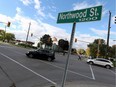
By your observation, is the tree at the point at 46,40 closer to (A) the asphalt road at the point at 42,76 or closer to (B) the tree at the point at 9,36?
(B) the tree at the point at 9,36

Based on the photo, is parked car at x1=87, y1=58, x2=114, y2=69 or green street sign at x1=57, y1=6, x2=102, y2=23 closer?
green street sign at x1=57, y1=6, x2=102, y2=23

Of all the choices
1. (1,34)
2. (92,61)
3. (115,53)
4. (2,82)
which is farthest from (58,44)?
(2,82)

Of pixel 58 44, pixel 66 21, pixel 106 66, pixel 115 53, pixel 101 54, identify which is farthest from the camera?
pixel 58 44

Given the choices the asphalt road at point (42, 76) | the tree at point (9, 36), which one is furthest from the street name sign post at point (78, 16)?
the tree at point (9, 36)

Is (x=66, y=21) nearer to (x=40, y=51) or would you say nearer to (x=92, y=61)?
(x=40, y=51)

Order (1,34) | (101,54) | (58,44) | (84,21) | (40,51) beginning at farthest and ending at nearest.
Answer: (1,34), (58,44), (101,54), (40,51), (84,21)

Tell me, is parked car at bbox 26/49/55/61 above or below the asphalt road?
above

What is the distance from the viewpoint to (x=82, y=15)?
17.1ft

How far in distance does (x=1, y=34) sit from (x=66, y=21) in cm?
13444

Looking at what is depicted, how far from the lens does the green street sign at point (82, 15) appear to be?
190 inches

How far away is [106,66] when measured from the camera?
31562 mm

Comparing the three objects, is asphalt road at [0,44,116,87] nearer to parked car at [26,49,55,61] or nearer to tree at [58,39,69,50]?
parked car at [26,49,55,61]

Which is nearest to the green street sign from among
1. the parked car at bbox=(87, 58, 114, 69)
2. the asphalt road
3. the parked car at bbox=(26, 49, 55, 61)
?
the asphalt road

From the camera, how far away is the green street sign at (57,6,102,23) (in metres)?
4.82
